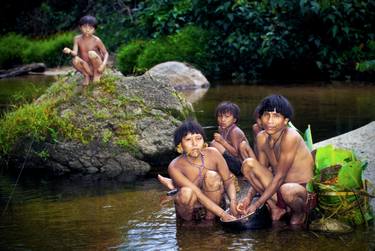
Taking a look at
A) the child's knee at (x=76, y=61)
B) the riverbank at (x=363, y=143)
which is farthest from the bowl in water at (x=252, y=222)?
the child's knee at (x=76, y=61)

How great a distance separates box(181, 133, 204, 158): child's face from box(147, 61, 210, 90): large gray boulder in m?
10.9

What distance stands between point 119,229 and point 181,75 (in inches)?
446

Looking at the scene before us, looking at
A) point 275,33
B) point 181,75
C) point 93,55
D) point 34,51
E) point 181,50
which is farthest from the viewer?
point 34,51

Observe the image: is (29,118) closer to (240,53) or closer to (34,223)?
(34,223)

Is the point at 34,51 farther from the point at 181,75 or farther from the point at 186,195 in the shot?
the point at 186,195

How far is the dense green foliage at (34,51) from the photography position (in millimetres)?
23406

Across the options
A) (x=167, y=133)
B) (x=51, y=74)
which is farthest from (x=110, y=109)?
(x=51, y=74)

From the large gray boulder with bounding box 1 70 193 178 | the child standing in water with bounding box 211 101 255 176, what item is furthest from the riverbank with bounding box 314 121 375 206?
the large gray boulder with bounding box 1 70 193 178

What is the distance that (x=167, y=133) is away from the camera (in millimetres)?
8641

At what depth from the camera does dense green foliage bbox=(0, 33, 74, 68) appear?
2341cm

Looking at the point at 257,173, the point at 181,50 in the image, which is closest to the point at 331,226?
the point at 257,173

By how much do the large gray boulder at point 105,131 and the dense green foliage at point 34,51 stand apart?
47.8 ft

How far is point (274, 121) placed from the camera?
223 inches

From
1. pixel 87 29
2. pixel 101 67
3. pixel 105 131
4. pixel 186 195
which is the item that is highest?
pixel 87 29
